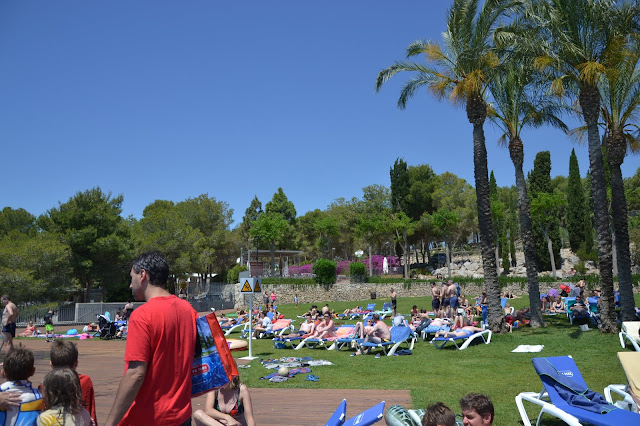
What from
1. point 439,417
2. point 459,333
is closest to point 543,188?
point 459,333

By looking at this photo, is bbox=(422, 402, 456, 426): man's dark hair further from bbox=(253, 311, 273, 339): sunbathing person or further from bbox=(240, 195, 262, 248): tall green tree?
bbox=(240, 195, 262, 248): tall green tree

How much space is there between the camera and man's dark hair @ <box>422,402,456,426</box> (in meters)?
3.08

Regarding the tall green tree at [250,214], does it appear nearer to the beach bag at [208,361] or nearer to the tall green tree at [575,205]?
the tall green tree at [575,205]

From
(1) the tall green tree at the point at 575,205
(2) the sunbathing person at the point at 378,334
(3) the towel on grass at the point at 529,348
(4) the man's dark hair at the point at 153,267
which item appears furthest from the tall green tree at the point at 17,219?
(1) the tall green tree at the point at 575,205

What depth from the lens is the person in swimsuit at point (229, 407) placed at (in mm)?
4074

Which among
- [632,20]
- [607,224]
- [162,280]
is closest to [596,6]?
[632,20]

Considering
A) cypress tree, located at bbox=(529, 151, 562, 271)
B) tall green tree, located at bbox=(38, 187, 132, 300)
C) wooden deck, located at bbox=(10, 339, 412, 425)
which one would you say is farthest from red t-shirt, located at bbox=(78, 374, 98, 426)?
cypress tree, located at bbox=(529, 151, 562, 271)

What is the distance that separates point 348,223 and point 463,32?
48.1m

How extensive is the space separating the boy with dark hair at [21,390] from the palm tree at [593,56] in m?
13.7

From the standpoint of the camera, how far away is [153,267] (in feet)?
8.83

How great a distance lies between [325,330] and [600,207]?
847 cm

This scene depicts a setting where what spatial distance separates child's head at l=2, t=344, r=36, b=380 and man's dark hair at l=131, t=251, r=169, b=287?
46.5 inches

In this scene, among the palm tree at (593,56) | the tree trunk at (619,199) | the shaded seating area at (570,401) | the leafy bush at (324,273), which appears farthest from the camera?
the leafy bush at (324,273)

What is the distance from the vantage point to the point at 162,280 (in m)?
2.68
